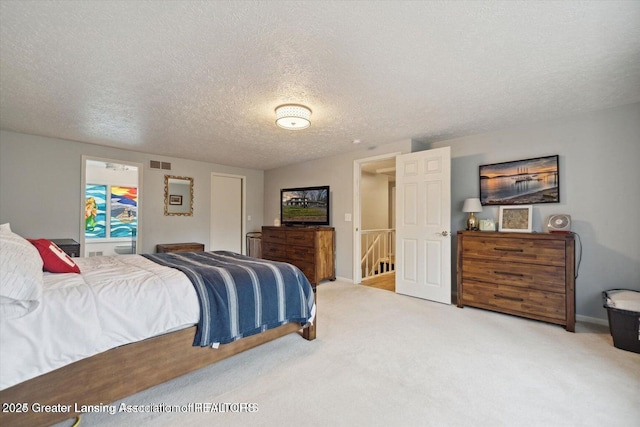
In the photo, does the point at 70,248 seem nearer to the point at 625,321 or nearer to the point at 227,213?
the point at 227,213

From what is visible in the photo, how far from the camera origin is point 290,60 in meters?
2.07

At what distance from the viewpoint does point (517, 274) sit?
3.18m

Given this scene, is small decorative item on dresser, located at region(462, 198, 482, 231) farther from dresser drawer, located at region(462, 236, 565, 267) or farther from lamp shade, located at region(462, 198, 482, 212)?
dresser drawer, located at region(462, 236, 565, 267)

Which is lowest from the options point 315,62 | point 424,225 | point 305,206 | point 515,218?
point 424,225

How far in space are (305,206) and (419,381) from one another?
4083 millimetres

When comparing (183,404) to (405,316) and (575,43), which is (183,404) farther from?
(575,43)

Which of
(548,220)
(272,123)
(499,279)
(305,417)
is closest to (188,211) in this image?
(272,123)

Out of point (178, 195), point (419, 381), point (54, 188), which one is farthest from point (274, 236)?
point (419, 381)

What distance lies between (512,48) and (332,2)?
134 cm

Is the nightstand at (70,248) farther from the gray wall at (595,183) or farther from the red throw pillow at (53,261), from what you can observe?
the gray wall at (595,183)

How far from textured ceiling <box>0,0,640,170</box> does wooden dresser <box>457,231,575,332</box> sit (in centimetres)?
143

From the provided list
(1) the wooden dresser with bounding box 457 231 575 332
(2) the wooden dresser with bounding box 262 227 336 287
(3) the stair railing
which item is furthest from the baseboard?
(2) the wooden dresser with bounding box 262 227 336 287

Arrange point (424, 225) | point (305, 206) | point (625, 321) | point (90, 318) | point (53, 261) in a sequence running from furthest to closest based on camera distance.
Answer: point (305, 206) → point (424, 225) → point (625, 321) → point (53, 261) → point (90, 318)

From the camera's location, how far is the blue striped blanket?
194cm
